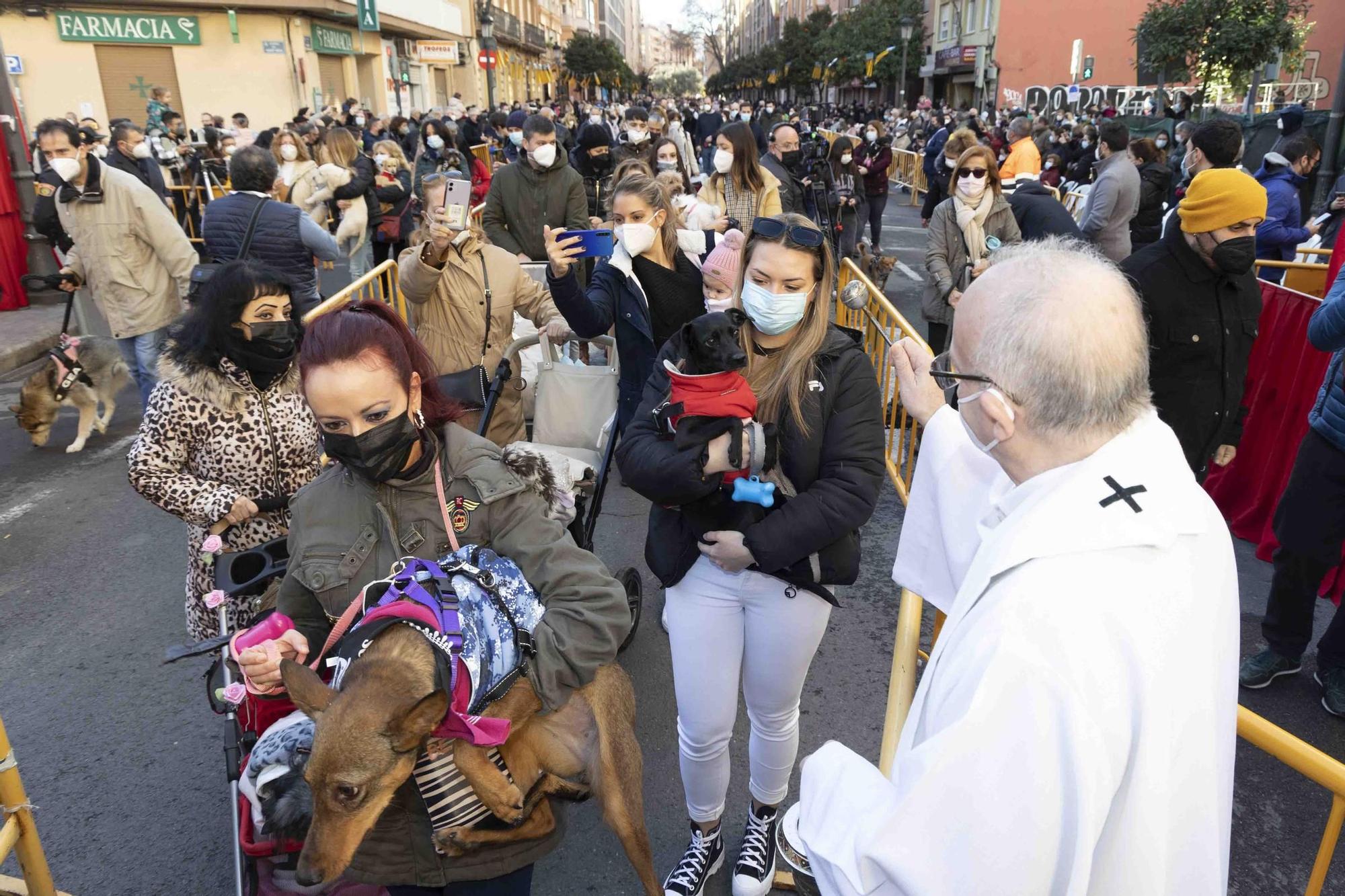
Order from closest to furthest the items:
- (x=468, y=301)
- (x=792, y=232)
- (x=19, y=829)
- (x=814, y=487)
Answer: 1. (x=19, y=829)
2. (x=814, y=487)
3. (x=792, y=232)
4. (x=468, y=301)

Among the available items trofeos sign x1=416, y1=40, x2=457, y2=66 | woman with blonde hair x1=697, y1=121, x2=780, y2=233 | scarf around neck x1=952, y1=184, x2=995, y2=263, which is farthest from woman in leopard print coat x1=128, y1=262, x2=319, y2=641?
trofeos sign x1=416, y1=40, x2=457, y2=66

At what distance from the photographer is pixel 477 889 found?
77.3 inches

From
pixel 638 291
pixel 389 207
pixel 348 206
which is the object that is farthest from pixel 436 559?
pixel 389 207

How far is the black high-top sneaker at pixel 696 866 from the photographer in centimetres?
269

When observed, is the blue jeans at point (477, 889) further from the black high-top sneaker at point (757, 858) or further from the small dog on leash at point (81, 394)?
→ the small dog on leash at point (81, 394)

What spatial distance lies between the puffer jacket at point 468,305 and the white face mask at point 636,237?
0.68 metres

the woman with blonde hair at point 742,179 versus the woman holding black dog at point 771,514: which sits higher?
the woman with blonde hair at point 742,179

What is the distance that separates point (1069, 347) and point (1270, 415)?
488cm

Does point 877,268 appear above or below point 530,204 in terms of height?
below

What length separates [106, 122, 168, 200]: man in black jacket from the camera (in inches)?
381

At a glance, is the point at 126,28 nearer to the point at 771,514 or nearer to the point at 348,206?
the point at 348,206

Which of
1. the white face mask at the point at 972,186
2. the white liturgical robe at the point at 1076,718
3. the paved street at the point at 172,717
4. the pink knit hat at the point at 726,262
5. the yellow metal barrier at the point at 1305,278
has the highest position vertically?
the white face mask at the point at 972,186

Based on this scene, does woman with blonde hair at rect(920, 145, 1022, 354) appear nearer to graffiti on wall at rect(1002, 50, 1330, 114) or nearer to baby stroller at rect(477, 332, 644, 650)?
baby stroller at rect(477, 332, 644, 650)

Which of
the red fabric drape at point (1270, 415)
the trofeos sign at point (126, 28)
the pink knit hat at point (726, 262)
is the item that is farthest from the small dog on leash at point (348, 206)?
the trofeos sign at point (126, 28)
